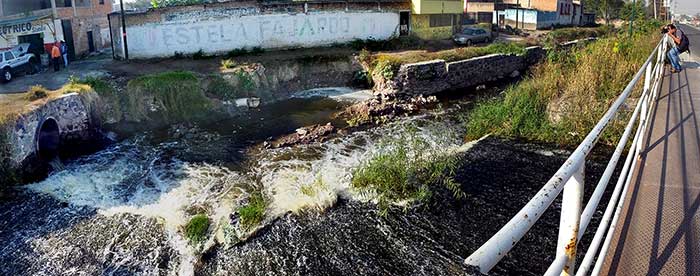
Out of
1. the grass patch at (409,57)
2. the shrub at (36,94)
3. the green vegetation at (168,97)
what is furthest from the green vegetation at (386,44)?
the shrub at (36,94)

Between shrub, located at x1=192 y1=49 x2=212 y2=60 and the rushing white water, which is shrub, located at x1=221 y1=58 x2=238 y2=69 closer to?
shrub, located at x1=192 y1=49 x2=212 y2=60

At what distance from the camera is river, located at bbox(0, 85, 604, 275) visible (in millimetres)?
8297

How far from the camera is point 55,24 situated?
75.9 ft

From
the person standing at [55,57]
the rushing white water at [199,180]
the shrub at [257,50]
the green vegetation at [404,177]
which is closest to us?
the green vegetation at [404,177]

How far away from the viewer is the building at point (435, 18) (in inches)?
1253

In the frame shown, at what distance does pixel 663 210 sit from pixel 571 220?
99.4 inches

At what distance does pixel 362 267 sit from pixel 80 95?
1256 centimetres

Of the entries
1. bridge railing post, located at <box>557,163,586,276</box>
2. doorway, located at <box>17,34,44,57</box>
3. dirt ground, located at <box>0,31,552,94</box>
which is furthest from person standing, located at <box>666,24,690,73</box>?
doorway, located at <box>17,34,44,57</box>

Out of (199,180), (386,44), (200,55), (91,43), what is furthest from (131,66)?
(386,44)

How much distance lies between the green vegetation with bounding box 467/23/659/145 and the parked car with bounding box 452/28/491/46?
53.5 feet

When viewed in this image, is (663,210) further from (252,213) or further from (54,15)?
(54,15)

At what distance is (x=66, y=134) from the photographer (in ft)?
49.1

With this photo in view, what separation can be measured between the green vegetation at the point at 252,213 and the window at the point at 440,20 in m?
25.6

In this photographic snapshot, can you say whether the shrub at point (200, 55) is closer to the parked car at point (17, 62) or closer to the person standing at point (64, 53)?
the person standing at point (64, 53)
